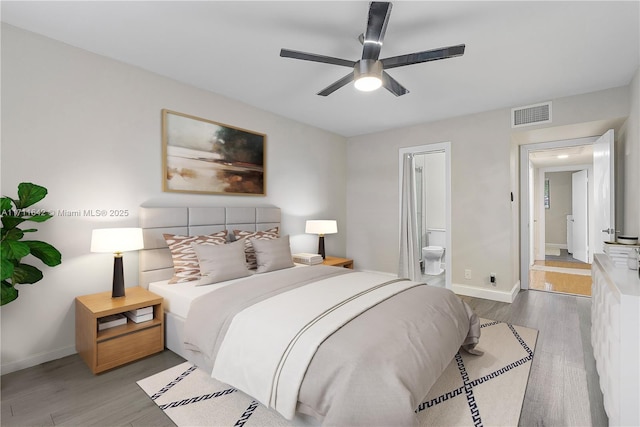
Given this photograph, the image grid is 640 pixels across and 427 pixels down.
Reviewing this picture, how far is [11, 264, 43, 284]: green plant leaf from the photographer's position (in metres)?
2.00

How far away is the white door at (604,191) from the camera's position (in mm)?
3193

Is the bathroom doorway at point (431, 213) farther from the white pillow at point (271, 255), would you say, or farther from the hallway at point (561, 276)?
the white pillow at point (271, 255)

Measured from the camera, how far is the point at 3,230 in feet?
6.64

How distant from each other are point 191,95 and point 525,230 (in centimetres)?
482

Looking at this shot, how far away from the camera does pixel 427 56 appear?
2051 mm

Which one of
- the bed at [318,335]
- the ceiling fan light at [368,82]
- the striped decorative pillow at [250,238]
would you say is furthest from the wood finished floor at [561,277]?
the ceiling fan light at [368,82]

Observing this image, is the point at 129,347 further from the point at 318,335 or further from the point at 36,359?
the point at 318,335

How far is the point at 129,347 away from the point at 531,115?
15.8ft

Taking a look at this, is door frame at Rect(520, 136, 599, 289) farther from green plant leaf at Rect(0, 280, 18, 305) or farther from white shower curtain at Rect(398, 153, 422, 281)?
green plant leaf at Rect(0, 280, 18, 305)

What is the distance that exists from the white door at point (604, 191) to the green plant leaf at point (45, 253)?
4.95 m

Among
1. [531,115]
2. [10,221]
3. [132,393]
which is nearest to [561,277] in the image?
[531,115]

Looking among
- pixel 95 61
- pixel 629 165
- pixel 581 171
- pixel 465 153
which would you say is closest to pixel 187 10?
pixel 95 61

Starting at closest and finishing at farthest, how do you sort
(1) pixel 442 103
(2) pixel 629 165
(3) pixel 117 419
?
(3) pixel 117 419 → (2) pixel 629 165 → (1) pixel 442 103

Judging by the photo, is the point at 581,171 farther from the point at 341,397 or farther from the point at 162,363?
the point at 162,363
